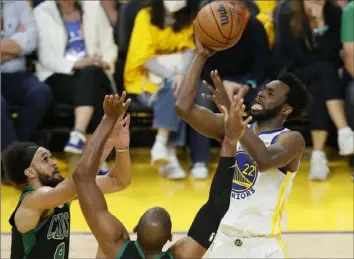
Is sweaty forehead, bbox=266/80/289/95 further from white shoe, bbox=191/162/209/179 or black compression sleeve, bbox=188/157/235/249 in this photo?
white shoe, bbox=191/162/209/179

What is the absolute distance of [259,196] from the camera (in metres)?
4.34

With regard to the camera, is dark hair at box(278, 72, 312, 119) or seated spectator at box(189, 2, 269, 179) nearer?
dark hair at box(278, 72, 312, 119)

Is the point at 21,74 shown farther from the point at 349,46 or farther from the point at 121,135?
the point at 121,135

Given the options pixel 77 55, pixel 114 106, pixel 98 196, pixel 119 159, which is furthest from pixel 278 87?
pixel 77 55

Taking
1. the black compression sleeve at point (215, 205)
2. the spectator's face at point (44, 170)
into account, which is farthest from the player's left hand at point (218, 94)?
the spectator's face at point (44, 170)

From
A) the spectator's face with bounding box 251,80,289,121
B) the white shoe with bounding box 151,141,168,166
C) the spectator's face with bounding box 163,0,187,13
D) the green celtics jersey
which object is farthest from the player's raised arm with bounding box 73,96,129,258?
the spectator's face with bounding box 163,0,187,13

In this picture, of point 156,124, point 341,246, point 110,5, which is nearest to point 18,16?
point 110,5

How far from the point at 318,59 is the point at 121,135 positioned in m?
4.10

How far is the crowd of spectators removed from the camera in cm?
718

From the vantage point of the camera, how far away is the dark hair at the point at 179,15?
732cm

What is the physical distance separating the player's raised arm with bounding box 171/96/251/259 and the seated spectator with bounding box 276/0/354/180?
4.20 meters

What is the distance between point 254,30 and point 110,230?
4.36m

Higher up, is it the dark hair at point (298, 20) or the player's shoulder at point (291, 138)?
the player's shoulder at point (291, 138)

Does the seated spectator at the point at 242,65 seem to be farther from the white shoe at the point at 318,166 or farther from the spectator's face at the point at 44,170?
the spectator's face at the point at 44,170
